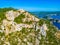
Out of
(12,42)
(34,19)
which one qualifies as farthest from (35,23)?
(12,42)

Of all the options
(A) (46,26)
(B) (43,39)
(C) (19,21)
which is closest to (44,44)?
(B) (43,39)

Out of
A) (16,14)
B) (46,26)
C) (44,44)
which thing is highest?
(16,14)

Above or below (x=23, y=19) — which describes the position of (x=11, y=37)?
below

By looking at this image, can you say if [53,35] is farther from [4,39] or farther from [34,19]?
[4,39]

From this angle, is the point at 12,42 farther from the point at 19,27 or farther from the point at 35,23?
the point at 35,23

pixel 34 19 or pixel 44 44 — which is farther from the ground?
pixel 34 19

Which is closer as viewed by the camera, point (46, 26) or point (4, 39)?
point (4, 39)
